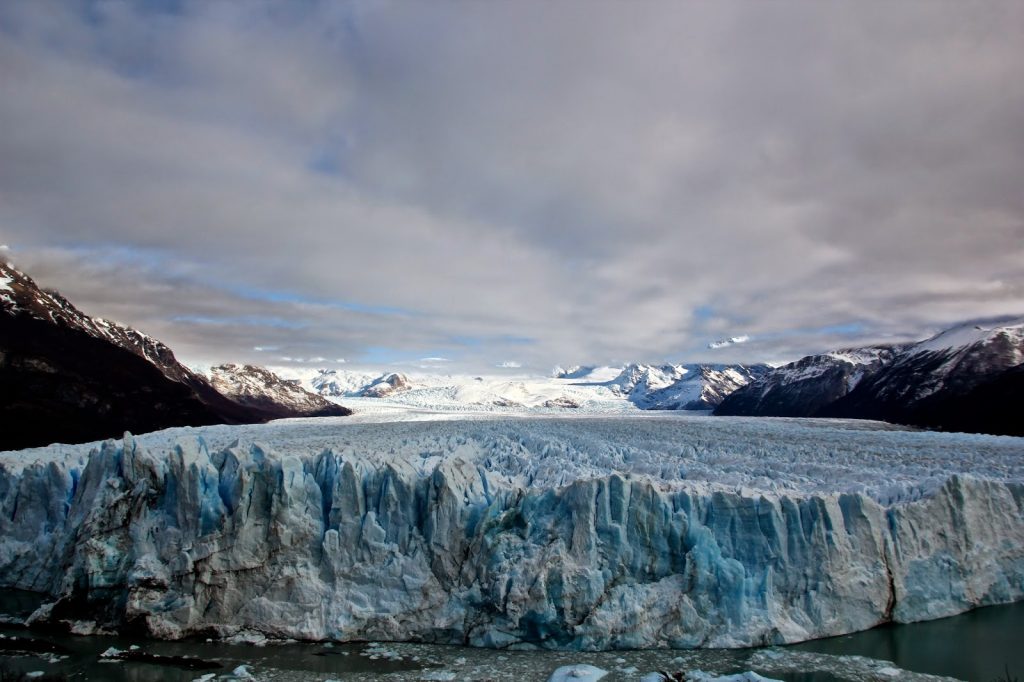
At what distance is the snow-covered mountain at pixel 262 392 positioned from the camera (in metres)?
109

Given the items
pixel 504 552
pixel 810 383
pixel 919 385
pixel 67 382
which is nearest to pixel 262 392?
pixel 67 382

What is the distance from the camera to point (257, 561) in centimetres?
1371

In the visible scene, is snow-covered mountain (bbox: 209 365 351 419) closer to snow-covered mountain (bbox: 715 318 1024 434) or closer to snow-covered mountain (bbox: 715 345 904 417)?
snow-covered mountain (bbox: 715 345 904 417)

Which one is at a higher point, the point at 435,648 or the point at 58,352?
the point at 58,352

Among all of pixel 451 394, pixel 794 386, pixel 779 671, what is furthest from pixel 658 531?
pixel 451 394

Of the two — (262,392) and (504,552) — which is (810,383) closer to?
(262,392)

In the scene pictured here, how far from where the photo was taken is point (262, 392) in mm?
116750

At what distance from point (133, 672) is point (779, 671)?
12.1 metres

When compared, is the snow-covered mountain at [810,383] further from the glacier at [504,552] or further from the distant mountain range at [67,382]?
the distant mountain range at [67,382]

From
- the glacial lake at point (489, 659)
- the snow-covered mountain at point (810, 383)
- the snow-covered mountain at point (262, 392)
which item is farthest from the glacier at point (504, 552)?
the snow-covered mountain at point (262, 392)

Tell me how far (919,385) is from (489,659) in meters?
76.5

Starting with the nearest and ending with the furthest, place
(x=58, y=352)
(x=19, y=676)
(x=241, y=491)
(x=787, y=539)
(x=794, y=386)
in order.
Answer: (x=19, y=676)
(x=787, y=539)
(x=241, y=491)
(x=58, y=352)
(x=794, y=386)

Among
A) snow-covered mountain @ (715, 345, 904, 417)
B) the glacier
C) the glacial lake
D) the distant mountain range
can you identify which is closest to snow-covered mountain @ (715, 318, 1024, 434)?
snow-covered mountain @ (715, 345, 904, 417)

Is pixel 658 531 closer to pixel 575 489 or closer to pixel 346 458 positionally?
pixel 575 489
